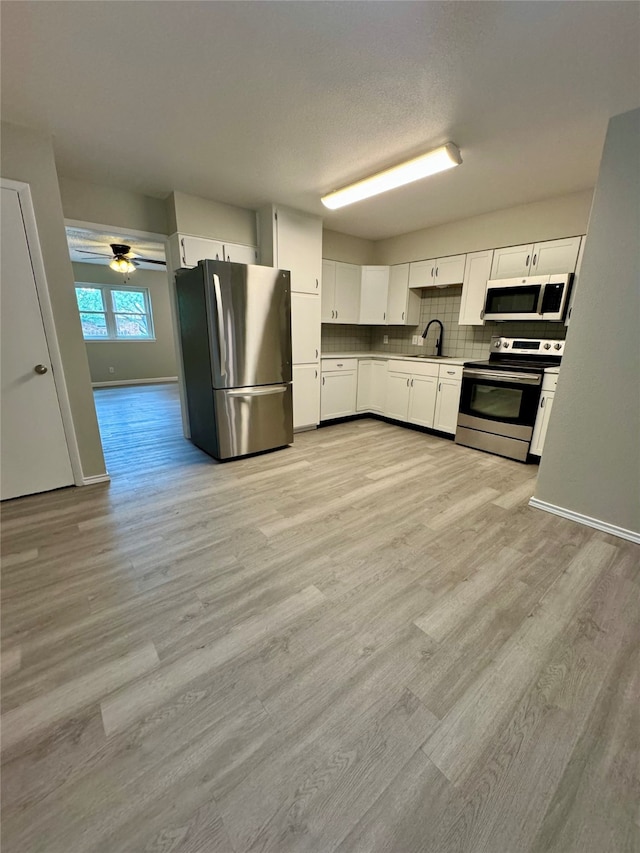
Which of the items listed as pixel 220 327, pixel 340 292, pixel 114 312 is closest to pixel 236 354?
pixel 220 327

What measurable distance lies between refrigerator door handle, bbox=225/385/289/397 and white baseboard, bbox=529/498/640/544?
2.44m

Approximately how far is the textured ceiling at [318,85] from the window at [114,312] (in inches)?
198

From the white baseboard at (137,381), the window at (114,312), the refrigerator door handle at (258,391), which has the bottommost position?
the white baseboard at (137,381)

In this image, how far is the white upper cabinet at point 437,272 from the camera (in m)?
3.98

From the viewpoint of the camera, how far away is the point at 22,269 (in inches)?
91.9

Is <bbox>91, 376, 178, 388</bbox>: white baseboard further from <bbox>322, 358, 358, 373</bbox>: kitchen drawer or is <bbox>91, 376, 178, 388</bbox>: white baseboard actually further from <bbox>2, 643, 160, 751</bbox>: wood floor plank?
<bbox>2, 643, 160, 751</bbox>: wood floor plank

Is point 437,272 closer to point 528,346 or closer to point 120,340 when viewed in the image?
point 528,346

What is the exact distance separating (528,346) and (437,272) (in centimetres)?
145

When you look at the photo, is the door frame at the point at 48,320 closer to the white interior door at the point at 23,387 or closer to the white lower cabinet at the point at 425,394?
the white interior door at the point at 23,387

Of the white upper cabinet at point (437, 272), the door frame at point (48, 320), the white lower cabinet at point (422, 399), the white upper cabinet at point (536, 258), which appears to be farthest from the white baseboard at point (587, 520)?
the door frame at point (48, 320)

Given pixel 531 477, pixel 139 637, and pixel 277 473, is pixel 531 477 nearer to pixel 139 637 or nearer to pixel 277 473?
pixel 277 473

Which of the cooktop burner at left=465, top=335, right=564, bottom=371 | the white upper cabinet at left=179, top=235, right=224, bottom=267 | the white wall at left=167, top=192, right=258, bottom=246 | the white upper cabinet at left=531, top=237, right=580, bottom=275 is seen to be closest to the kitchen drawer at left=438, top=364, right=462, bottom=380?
the cooktop burner at left=465, top=335, right=564, bottom=371

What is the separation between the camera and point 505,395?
341 cm

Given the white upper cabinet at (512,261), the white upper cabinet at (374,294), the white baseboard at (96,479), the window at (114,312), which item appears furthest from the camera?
the window at (114,312)
